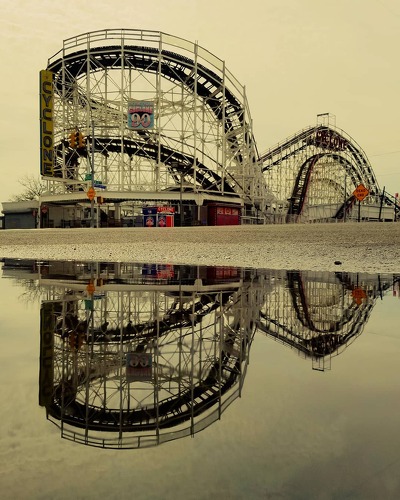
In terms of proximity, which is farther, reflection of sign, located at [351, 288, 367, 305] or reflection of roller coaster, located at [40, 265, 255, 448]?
reflection of sign, located at [351, 288, 367, 305]

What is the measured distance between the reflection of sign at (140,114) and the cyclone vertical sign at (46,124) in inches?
331

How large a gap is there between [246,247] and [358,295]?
10.5 metres

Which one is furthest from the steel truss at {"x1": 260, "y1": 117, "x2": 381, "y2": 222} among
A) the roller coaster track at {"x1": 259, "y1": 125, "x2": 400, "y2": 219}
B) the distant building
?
the distant building

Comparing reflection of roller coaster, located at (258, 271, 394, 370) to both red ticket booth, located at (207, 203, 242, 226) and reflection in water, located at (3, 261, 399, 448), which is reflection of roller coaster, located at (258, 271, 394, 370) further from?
red ticket booth, located at (207, 203, 242, 226)

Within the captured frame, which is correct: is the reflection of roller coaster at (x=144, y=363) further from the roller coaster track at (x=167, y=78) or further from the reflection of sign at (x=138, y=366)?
the roller coaster track at (x=167, y=78)

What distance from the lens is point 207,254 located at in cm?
1698

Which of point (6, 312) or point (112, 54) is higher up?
point (112, 54)

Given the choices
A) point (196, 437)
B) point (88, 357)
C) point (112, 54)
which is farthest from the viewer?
point (112, 54)

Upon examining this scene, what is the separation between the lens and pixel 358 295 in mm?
7465

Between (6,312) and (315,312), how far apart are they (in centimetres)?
360

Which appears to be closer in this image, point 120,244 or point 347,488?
point 347,488

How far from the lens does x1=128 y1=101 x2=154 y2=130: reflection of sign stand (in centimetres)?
5062

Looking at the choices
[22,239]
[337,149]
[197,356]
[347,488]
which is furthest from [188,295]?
[337,149]

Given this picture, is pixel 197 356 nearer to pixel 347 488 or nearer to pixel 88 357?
pixel 88 357
